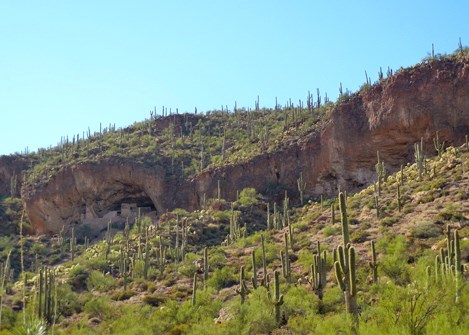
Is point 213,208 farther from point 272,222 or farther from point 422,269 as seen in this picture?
point 422,269

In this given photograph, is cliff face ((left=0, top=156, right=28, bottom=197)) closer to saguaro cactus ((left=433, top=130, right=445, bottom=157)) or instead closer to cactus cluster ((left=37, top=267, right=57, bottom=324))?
cactus cluster ((left=37, top=267, right=57, bottom=324))

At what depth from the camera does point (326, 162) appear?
174 ft

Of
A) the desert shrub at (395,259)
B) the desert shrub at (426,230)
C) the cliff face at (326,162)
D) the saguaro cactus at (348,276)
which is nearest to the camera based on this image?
the saguaro cactus at (348,276)

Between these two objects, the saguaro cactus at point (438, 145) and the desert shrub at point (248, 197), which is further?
the desert shrub at point (248, 197)

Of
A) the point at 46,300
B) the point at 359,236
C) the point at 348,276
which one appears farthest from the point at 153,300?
the point at 348,276

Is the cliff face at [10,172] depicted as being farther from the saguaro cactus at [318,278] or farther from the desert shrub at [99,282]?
the saguaro cactus at [318,278]

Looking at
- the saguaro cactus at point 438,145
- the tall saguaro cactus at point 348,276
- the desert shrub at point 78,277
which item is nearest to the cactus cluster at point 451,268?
the tall saguaro cactus at point 348,276

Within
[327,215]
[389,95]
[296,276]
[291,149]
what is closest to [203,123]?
[291,149]

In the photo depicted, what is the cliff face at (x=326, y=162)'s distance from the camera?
48.2 m

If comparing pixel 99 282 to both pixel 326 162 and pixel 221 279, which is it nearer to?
→ pixel 221 279

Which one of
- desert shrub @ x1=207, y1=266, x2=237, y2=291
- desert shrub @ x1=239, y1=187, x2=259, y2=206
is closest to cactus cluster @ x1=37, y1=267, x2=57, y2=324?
desert shrub @ x1=207, y1=266, x2=237, y2=291

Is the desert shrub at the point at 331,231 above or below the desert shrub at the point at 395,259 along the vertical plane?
above

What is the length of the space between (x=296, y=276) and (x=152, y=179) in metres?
32.5

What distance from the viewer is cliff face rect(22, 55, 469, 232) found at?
158 ft
